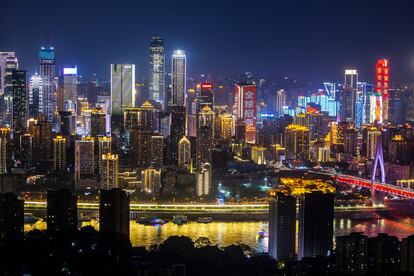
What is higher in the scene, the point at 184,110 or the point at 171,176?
the point at 184,110

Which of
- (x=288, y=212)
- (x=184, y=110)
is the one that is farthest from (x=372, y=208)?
(x=184, y=110)

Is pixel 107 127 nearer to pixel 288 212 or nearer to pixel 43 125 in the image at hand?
pixel 43 125

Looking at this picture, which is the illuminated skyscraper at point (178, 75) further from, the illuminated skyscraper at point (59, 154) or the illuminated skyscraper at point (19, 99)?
the illuminated skyscraper at point (59, 154)

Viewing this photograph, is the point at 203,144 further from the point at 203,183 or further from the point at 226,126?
the point at 226,126

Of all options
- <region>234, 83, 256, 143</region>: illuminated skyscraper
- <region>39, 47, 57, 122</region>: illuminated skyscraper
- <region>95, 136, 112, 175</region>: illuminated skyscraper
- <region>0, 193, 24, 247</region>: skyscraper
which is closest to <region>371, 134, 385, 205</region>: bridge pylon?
<region>95, 136, 112, 175</region>: illuminated skyscraper

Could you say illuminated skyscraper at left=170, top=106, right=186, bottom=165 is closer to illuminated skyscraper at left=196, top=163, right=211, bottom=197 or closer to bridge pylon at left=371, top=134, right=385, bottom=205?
illuminated skyscraper at left=196, top=163, right=211, bottom=197

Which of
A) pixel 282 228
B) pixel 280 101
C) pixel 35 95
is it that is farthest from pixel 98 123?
pixel 282 228

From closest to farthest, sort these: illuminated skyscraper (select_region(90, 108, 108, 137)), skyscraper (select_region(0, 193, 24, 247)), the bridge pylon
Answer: skyscraper (select_region(0, 193, 24, 247)), the bridge pylon, illuminated skyscraper (select_region(90, 108, 108, 137))
